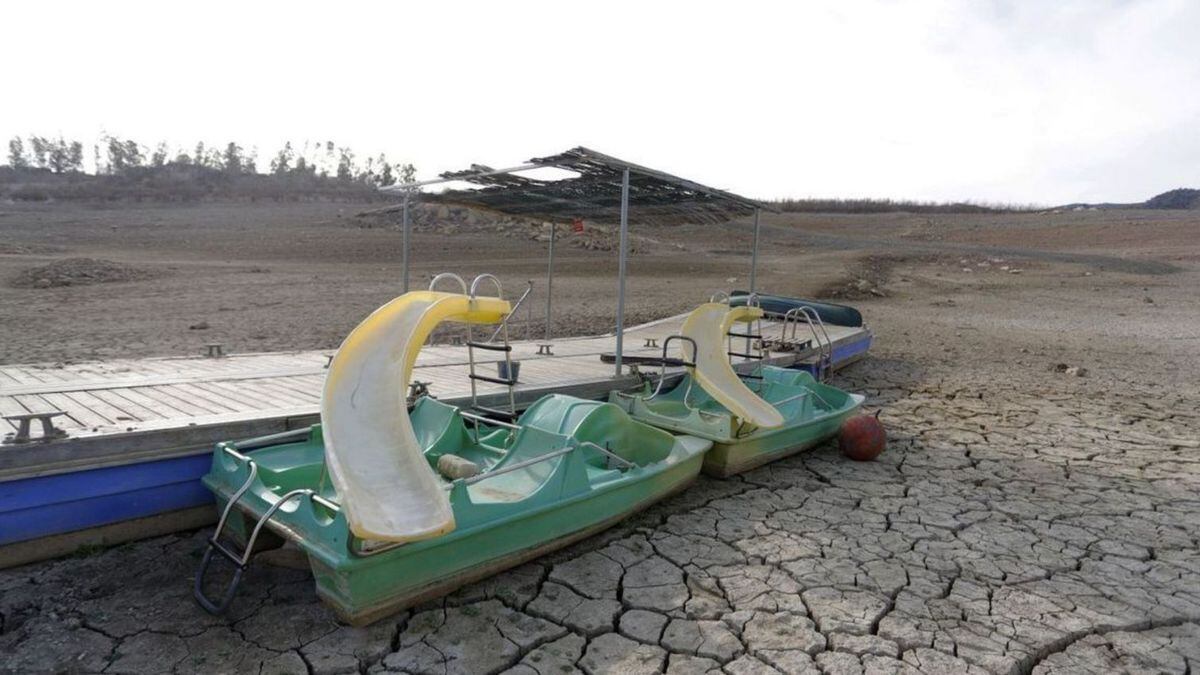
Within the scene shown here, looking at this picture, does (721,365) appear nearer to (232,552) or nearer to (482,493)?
(482,493)

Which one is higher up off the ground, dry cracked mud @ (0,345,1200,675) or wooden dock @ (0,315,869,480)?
wooden dock @ (0,315,869,480)

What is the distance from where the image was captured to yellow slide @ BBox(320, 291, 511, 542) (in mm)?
3863

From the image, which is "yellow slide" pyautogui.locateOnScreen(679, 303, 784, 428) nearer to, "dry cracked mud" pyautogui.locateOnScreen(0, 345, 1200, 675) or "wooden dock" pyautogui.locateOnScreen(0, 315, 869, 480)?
"dry cracked mud" pyautogui.locateOnScreen(0, 345, 1200, 675)

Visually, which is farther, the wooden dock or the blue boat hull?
the wooden dock

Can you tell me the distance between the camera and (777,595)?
4.57m

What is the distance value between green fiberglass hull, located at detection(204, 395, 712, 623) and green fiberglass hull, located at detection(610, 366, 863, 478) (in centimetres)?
33

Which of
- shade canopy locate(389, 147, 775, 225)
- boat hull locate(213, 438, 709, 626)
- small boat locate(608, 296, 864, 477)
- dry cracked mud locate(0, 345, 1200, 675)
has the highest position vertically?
shade canopy locate(389, 147, 775, 225)

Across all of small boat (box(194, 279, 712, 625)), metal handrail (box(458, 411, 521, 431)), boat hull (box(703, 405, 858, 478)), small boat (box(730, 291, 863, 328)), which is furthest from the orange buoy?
small boat (box(730, 291, 863, 328))

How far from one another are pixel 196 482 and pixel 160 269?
1912 cm

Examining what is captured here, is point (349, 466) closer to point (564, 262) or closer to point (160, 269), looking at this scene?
point (160, 269)

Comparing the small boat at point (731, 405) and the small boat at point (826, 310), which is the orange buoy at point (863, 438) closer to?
the small boat at point (731, 405)

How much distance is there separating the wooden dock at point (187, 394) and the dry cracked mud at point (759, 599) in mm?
719

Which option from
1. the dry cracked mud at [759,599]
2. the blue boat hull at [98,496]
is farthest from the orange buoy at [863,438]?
the blue boat hull at [98,496]

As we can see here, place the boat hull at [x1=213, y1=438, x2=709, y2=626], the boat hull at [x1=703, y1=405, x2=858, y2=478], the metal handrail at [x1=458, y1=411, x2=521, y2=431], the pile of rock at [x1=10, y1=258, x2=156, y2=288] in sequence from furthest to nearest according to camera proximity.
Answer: the pile of rock at [x1=10, y1=258, x2=156, y2=288] < the boat hull at [x1=703, y1=405, x2=858, y2=478] < the metal handrail at [x1=458, y1=411, x2=521, y2=431] < the boat hull at [x1=213, y1=438, x2=709, y2=626]
